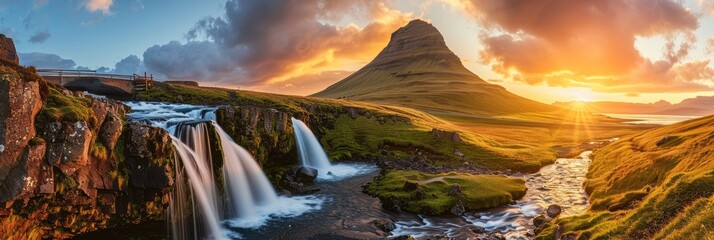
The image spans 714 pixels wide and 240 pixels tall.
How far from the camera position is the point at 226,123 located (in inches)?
2121

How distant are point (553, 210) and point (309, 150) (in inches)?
1576

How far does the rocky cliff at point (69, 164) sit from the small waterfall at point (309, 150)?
3307 centimetres

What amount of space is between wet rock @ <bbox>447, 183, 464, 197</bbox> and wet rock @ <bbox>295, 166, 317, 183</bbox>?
19744 mm

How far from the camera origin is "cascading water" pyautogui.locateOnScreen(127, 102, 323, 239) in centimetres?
3347

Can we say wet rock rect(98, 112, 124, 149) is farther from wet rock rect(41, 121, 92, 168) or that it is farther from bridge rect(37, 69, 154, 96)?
bridge rect(37, 69, 154, 96)

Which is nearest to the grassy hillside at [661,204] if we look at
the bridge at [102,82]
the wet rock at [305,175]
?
the wet rock at [305,175]

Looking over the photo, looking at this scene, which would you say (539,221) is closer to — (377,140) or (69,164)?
(69,164)

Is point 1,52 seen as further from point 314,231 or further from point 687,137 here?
point 687,137

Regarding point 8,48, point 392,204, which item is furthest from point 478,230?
point 8,48

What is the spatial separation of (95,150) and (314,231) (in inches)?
695

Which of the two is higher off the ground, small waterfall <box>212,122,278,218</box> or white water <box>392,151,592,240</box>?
small waterfall <box>212,122,278,218</box>

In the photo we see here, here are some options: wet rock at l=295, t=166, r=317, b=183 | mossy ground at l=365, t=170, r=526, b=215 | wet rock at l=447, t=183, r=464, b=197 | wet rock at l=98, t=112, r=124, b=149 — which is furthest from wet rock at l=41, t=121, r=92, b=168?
wet rock at l=447, t=183, r=464, b=197

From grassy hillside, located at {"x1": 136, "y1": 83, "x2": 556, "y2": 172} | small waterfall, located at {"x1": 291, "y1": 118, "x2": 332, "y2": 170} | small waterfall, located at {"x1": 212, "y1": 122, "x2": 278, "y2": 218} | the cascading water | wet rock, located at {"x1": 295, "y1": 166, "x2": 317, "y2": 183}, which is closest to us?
the cascading water

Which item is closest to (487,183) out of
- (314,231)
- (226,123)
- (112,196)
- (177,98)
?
(314,231)
